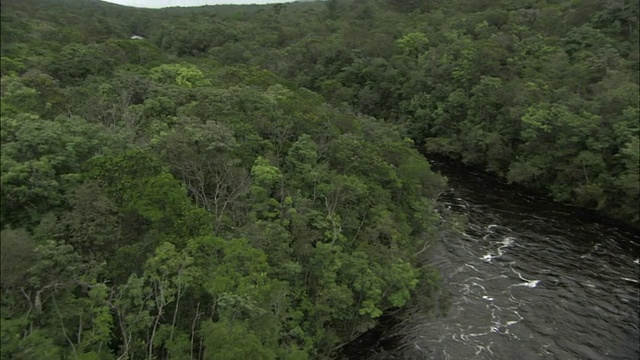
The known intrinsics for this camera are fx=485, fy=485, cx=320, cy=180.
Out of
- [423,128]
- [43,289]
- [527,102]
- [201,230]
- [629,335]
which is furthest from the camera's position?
[423,128]

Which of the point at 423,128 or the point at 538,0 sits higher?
the point at 538,0

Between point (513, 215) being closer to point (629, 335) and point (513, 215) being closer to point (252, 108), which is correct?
point (629, 335)

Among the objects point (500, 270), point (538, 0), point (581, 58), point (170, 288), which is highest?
point (538, 0)

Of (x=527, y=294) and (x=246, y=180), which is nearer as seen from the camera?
(x=246, y=180)

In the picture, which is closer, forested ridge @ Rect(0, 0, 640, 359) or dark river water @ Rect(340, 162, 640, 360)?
forested ridge @ Rect(0, 0, 640, 359)

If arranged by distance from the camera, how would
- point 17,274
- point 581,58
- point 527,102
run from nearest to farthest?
point 17,274, point 527,102, point 581,58

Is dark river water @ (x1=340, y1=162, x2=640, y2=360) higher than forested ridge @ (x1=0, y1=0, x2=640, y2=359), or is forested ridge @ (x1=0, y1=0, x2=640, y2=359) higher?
forested ridge @ (x1=0, y1=0, x2=640, y2=359)

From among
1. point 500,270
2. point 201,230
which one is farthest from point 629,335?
point 201,230
